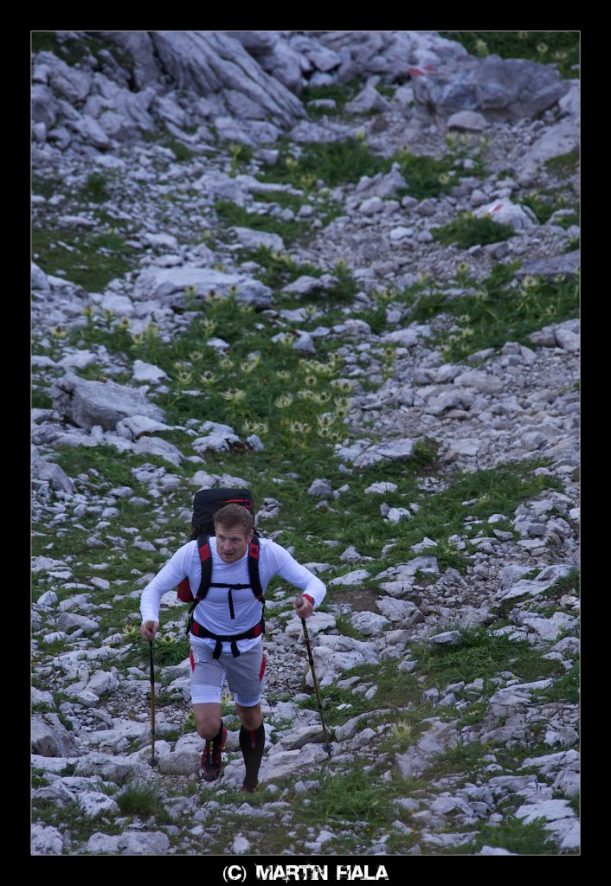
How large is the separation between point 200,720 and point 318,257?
40.7 feet

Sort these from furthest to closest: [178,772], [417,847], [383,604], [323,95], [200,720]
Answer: [323,95]
[383,604]
[178,772]
[200,720]
[417,847]

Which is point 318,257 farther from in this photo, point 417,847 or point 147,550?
point 417,847

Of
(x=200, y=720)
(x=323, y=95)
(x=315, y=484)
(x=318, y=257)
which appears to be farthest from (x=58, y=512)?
(x=323, y=95)

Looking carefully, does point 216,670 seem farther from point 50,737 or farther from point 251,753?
point 50,737

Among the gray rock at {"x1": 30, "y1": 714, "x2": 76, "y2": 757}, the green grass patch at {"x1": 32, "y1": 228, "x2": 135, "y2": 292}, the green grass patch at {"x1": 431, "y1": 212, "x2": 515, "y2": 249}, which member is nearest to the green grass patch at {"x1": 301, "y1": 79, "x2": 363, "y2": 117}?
the green grass patch at {"x1": 431, "y1": 212, "x2": 515, "y2": 249}

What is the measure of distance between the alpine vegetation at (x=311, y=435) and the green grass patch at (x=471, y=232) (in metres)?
0.06

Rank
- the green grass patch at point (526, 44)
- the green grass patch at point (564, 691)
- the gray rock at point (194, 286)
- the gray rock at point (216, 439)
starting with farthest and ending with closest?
the green grass patch at point (526, 44)
the gray rock at point (194, 286)
the gray rock at point (216, 439)
the green grass patch at point (564, 691)

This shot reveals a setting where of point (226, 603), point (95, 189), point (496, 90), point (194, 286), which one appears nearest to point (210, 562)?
point (226, 603)

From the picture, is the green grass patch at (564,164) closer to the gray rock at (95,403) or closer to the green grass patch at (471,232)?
the green grass patch at (471,232)

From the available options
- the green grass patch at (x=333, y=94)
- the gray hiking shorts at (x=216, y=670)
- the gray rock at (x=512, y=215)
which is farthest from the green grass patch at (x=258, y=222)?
the gray hiking shorts at (x=216, y=670)

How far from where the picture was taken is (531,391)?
1318cm

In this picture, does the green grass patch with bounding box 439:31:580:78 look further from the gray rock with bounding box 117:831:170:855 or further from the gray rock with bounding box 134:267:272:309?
the gray rock with bounding box 117:831:170:855

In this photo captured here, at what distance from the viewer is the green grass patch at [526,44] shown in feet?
76.5

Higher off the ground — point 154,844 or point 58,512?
point 58,512
